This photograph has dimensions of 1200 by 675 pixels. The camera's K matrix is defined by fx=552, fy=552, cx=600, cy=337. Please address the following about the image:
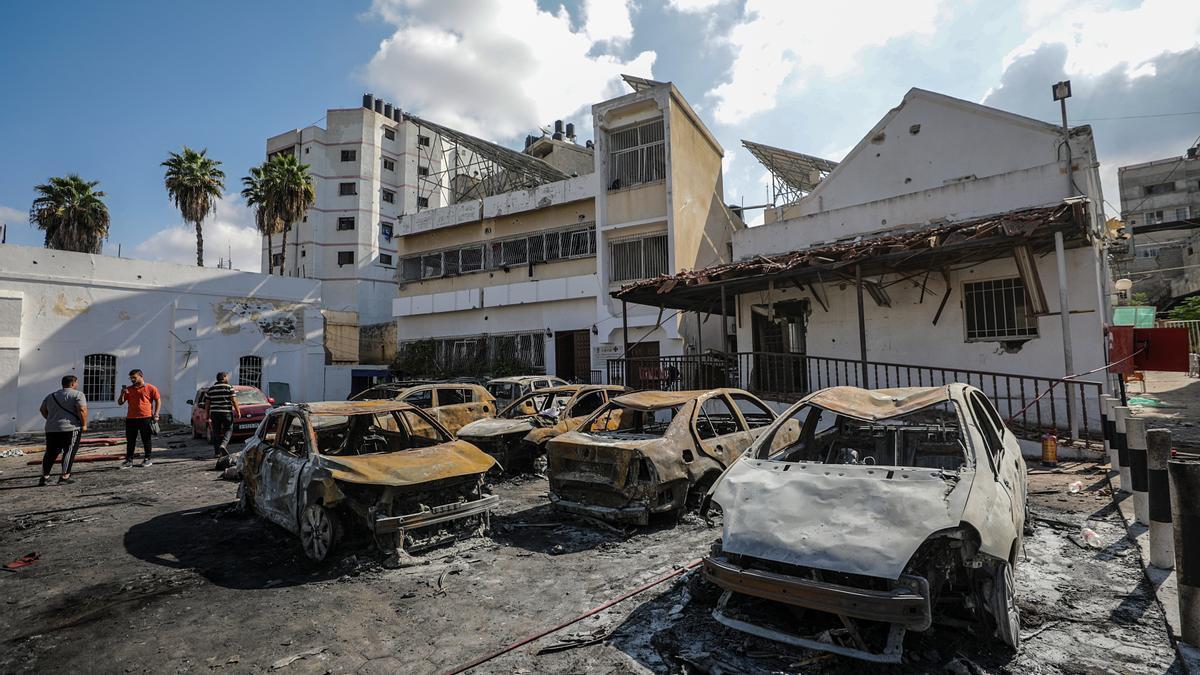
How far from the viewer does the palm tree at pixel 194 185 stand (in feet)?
87.6

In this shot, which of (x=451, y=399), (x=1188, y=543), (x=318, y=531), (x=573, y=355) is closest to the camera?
(x=1188, y=543)

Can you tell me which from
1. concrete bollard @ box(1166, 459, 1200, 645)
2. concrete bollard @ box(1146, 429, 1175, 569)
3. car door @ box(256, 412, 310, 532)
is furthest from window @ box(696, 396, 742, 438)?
car door @ box(256, 412, 310, 532)

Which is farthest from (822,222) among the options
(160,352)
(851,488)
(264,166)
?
(264,166)

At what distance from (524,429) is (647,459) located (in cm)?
362

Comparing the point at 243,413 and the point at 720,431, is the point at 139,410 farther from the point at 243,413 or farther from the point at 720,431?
the point at 720,431

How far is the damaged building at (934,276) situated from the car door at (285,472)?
7937 millimetres

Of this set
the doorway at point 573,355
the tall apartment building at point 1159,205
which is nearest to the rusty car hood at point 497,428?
the doorway at point 573,355

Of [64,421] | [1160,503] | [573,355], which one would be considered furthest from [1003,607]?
[573,355]

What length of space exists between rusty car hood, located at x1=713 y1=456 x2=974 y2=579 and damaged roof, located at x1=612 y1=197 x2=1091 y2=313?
676 centimetres

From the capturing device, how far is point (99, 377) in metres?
19.0

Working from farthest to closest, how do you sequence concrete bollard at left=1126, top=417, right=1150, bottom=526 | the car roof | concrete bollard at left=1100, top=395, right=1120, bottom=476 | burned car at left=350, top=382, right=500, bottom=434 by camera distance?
1. burned car at left=350, top=382, right=500, bottom=434
2. concrete bollard at left=1100, top=395, right=1120, bottom=476
3. the car roof
4. concrete bollard at left=1126, top=417, right=1150, bottom=526

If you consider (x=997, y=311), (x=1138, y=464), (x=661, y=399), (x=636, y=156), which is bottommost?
(x=1138, y=464)

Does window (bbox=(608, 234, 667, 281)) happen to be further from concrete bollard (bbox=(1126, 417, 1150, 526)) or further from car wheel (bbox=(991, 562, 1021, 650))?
car wheel (bbox=(991, 562, 1021, 650))

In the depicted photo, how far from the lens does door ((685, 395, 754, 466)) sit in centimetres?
639
